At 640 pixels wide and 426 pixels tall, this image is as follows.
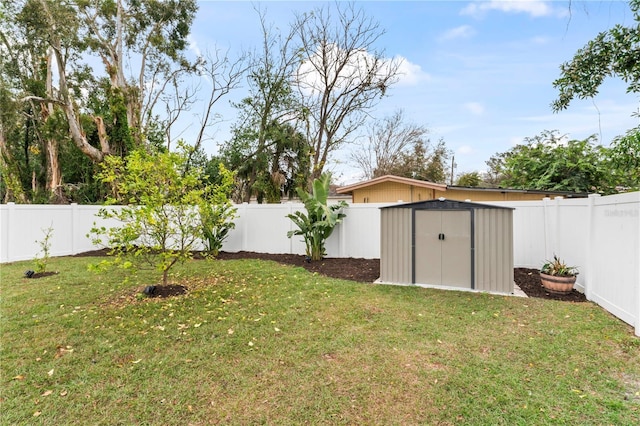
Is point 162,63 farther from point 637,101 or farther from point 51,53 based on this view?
point 637,101

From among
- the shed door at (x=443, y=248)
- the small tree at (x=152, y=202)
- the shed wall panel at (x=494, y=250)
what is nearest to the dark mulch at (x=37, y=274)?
the small tree at (x=152, y=202)

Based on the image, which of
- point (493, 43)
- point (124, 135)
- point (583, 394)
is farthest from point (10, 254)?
point (493, 43)

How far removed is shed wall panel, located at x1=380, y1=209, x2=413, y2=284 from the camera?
579cm

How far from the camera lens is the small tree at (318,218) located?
7.68m

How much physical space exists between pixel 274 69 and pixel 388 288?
13.1 m

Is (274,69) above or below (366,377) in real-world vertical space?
above

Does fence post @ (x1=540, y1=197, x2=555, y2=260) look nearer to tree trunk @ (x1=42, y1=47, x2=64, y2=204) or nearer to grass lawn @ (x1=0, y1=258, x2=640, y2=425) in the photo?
grass lawn @ (x1=0, y1=258, x2=640, y2=425)

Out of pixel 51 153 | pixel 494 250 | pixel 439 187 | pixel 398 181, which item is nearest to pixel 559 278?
pixel 494 250

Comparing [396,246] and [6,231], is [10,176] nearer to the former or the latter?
[6,231]

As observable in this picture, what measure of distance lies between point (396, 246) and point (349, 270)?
1.49 m

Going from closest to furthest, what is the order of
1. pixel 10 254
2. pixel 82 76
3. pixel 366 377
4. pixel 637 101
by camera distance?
pixel 366 377 < pixel 637 101 < pixel 10 254 < pixel 82 76

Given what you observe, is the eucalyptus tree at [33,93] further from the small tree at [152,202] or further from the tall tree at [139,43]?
the small tree at [152,202]

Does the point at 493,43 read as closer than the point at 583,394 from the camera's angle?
No

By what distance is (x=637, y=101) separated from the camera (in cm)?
464
